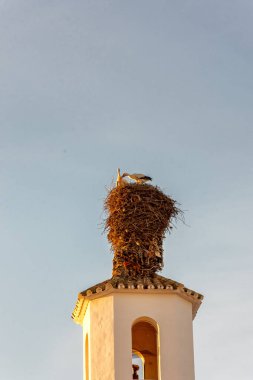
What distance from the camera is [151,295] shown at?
2523 centimetres

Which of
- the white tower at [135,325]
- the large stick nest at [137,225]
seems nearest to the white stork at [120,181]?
the large stick nest at [137,225]

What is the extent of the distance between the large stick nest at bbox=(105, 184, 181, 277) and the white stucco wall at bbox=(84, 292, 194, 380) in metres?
0.91

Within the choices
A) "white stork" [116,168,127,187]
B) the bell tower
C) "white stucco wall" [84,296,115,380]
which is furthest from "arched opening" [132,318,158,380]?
"white stork" [116,168,127,187]

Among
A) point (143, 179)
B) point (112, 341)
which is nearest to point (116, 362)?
point (112, 341)

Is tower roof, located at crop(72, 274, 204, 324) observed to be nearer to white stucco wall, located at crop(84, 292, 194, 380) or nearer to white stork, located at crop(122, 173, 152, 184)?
white stucco wall, located at crop(84, 292, 194, 380)

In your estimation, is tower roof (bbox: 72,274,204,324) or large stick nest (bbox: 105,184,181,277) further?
large stick nest (bbox: 105,184,181,277)

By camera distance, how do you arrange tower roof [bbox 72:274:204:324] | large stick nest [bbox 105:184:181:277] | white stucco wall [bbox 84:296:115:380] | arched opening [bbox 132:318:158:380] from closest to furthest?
1. white stucco wall [bbox 84:296:115:380]
2. tower roof [bbox 72:274:204:324]
3. arched opening [bbox 132:318:158:380]
4. large stick nest [bbox 105:184:181:277]

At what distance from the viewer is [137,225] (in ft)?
86.6

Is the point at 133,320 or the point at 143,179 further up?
the point at 143,179

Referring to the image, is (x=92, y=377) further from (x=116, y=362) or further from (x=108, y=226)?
(x=108, y=226)

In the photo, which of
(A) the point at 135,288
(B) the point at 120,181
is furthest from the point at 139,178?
(A) the point at 135,288

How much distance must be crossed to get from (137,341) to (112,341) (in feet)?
5.00

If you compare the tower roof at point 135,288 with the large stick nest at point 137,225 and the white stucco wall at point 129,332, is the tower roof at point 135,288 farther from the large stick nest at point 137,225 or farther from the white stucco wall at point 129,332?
the large stick nest at point 137,225

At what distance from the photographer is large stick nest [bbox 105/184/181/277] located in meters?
26.1
